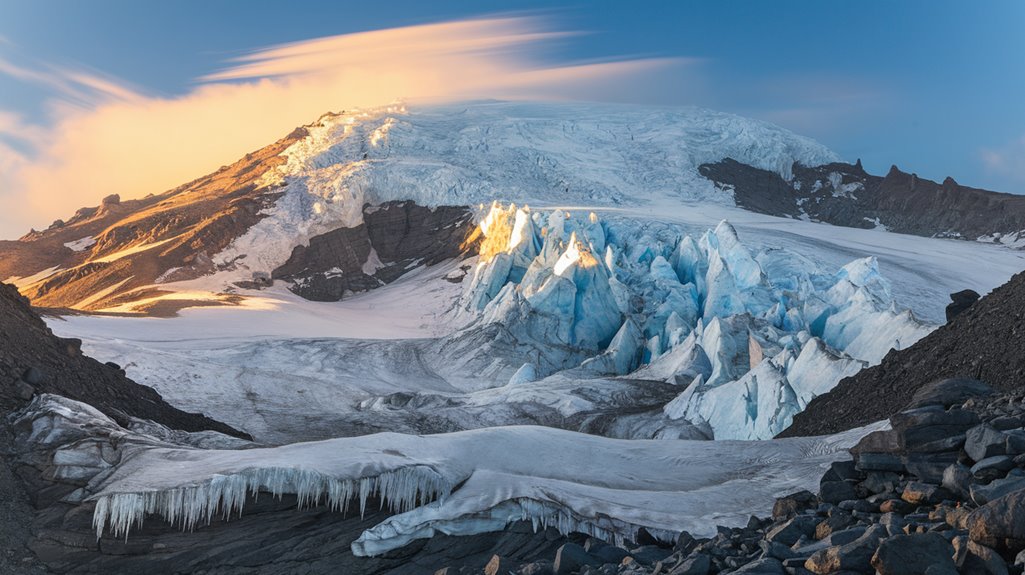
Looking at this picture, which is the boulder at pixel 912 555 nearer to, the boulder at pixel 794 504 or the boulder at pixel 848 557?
the boulder at pixel 848 557

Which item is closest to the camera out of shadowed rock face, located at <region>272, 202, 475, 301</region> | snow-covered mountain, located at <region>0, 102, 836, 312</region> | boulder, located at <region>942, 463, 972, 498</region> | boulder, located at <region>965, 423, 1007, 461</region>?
boulder, located at <region>942, 463, 972, 498</region>

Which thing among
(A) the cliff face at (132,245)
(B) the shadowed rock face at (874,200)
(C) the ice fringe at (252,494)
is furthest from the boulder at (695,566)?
(B) the shadowed rock face at (874,200)

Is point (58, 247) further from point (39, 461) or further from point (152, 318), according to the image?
point (39, 461)

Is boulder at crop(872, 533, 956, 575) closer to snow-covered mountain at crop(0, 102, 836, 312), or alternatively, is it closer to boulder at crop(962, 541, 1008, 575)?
boulder at crop(962, 541, 1008, 575)

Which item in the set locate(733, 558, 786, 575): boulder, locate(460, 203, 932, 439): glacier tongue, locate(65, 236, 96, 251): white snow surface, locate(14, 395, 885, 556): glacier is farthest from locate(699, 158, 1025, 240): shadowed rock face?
locate(733, 558, 786, 575): boulder

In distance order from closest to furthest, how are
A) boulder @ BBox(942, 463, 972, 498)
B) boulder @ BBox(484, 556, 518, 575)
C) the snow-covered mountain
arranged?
boulder @ BBox(942, 463, 972, 498) → boulder @ BBox(484, 556, 518, 575) → the snow-covered mountain

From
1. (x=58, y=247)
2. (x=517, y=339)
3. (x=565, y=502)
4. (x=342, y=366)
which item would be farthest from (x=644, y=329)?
(x=58, y=247)
